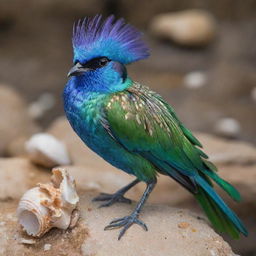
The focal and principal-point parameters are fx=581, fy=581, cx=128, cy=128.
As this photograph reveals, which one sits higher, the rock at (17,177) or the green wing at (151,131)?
the green wing at (151,131)

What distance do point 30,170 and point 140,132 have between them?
1.32 meters

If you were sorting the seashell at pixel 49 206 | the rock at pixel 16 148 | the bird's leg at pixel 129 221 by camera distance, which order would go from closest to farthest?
the seashell at pixel 49 206
the bird's leg at pixel 129 221
the rock at pixel 16 148

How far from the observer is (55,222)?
3.13 metres

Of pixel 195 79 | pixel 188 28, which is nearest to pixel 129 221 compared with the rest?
pixel 195 79

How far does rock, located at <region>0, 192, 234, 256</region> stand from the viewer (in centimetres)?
311

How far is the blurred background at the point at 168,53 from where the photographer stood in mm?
7066

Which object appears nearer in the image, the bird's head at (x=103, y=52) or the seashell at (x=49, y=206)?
the seashell at (x=49, y=206)

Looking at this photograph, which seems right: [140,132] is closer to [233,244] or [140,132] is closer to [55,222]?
[55,222]

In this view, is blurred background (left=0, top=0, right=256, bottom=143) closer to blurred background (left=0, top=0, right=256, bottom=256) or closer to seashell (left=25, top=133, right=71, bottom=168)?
blurred background (left=0, top=0, right=256, bottom=256)

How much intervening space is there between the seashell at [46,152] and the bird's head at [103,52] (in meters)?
1.19

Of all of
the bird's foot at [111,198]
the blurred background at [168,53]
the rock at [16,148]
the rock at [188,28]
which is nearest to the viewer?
the bird's foot at [111,198]

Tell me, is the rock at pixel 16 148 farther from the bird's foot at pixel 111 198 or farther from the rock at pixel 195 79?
the rock at pixel 195 79

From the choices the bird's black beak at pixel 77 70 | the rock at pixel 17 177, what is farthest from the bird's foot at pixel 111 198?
the bird's black beak at pixel 77 70

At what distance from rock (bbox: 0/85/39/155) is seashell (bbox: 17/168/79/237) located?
2.32 meters
